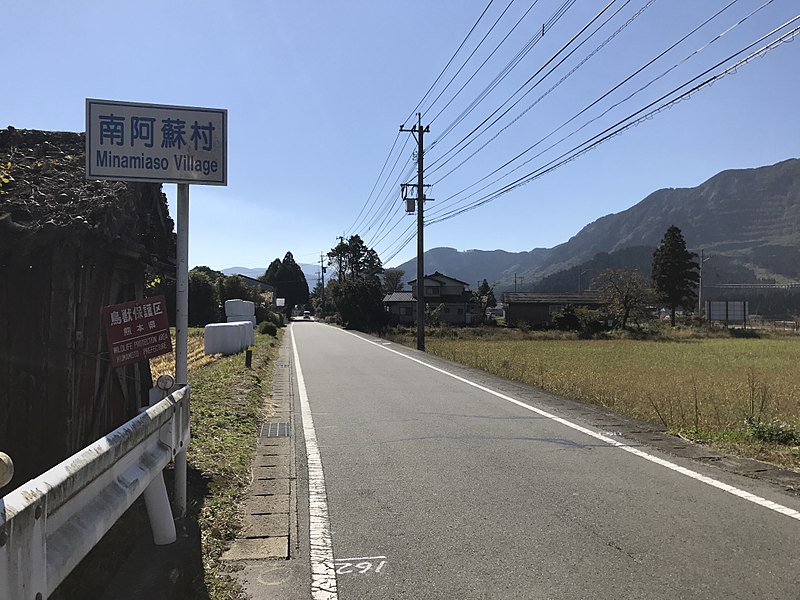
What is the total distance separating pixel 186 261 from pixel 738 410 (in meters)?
9.39

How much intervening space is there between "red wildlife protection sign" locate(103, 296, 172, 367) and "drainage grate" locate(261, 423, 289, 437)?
146 inches

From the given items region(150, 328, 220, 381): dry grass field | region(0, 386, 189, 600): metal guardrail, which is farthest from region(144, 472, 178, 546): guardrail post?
region(150, 328, 220, 381): dry grass field

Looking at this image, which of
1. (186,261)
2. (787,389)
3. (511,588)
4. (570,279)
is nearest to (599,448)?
(511,588)

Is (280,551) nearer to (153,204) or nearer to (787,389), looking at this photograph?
(153,204)

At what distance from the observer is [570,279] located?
162 m

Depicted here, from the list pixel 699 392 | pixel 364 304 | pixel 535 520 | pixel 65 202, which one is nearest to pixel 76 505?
pixel 65 202

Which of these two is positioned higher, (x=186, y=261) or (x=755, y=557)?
(x=186, y=261)

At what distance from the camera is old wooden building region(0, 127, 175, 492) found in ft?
14.5

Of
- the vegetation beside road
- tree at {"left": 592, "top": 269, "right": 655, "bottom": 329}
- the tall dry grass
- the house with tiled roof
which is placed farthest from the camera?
the house with tiled roof

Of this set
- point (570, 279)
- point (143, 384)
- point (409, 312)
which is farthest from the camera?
point (570, 279)

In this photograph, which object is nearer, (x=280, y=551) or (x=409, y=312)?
(x=280, y=551)

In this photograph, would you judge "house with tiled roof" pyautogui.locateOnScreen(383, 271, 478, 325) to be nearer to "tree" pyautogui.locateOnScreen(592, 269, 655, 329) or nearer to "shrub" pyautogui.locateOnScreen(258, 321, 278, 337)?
"tree" pyautogui.locateOnScreen(592, 269, 655, 329)

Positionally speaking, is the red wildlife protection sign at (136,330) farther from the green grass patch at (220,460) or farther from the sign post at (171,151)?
the green grass patch at (220,460)

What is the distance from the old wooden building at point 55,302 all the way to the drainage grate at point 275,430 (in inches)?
113
